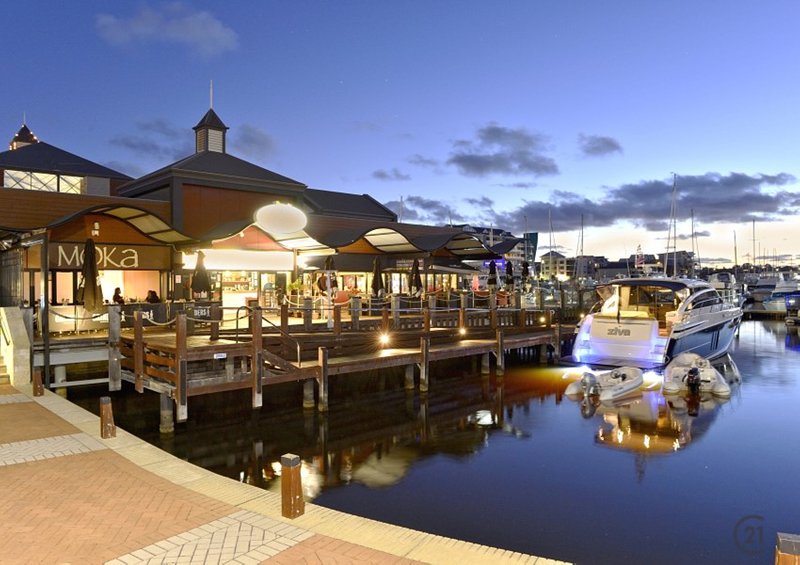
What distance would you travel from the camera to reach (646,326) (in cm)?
2181

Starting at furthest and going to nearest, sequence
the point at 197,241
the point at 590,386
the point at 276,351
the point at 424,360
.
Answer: the point at 197,241 → the point at 424,360 → the point at 590,386 → the point at 276,351

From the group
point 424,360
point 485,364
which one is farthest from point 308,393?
point 485,364

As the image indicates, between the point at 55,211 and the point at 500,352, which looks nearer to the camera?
the point at 55,211

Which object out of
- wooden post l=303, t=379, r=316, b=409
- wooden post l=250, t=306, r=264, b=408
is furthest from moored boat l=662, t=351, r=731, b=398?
wooden post l=250, t=306, r=264, b=408

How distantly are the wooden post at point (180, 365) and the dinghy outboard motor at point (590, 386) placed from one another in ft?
40.0

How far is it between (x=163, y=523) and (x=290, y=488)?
57.8 inches

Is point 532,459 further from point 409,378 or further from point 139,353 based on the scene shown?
point 139,353

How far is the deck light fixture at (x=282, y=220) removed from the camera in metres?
22.1

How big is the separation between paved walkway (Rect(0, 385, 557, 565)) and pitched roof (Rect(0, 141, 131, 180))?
30.8 meters

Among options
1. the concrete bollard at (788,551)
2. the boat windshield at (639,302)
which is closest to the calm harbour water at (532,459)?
the concrete bollard at (788,551)

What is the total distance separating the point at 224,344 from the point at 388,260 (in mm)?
14914

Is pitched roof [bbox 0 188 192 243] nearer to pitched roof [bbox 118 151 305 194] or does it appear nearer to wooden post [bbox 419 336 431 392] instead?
pitched roof [bbox 118 151 305 194]

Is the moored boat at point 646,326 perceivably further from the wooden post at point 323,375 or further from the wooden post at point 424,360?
the wooden post at point 323,375

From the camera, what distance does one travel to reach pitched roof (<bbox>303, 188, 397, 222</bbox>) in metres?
38.4
